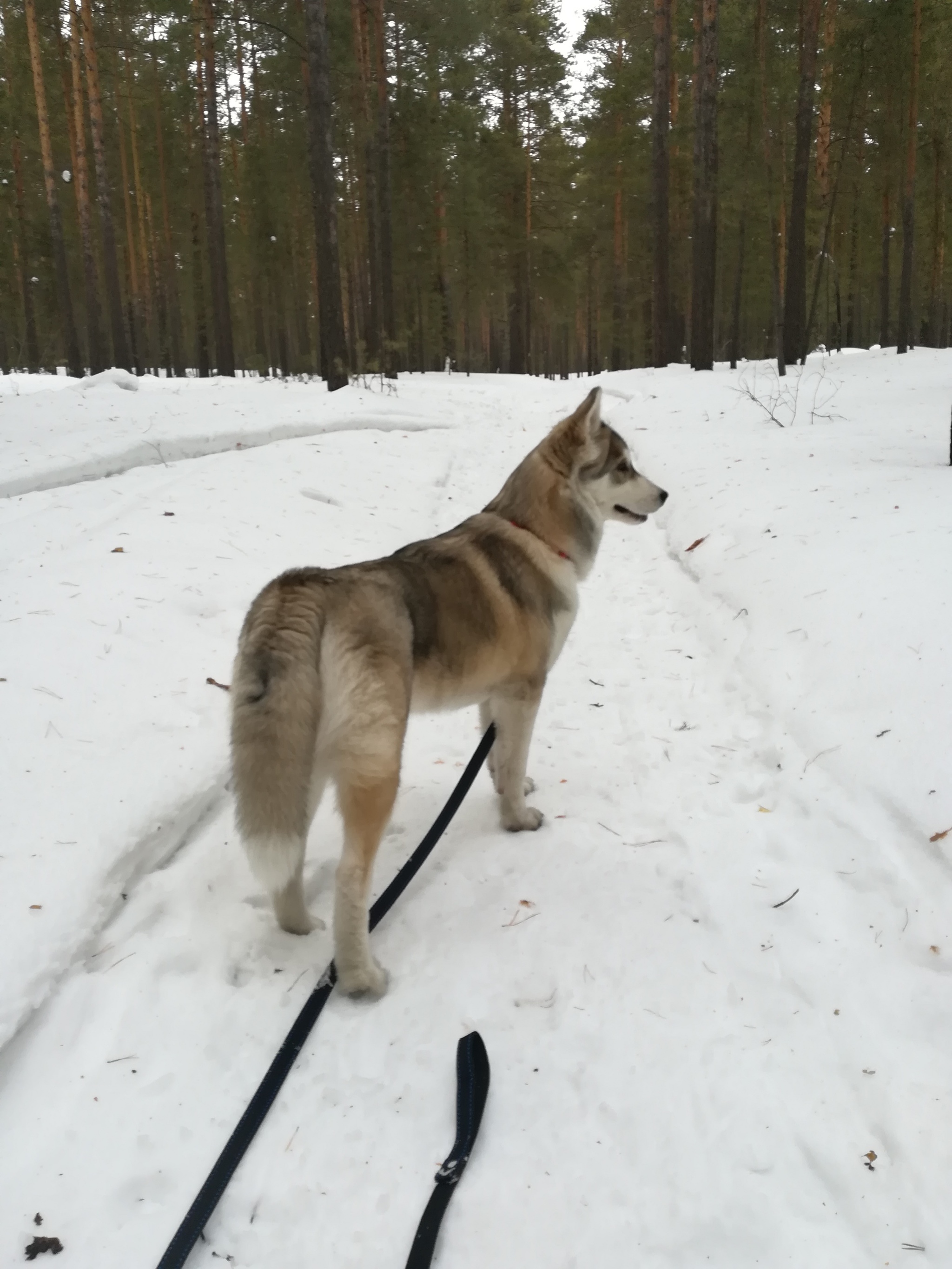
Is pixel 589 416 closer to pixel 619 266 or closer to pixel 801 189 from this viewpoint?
pixel 801 189

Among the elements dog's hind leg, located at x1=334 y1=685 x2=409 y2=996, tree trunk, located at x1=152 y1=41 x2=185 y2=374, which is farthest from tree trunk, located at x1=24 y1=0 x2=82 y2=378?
dog's hind leg, located at x1=334 y1=685 x2=409 y2=996

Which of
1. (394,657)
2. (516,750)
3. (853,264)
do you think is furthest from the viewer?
(853,264)

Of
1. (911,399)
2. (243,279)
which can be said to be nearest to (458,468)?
(911,399)

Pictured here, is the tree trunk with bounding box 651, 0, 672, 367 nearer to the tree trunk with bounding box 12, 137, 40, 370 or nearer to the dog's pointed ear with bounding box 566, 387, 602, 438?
the dog's pointed ear with bounding box 566, 387, 602, 438

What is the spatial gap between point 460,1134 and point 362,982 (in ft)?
2.10

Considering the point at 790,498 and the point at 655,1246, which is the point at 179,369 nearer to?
the point at 790,498

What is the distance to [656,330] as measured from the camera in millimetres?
22906

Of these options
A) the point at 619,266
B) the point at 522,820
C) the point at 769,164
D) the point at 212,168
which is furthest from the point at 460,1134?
the point at 619,266

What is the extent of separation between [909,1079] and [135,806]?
2.98m

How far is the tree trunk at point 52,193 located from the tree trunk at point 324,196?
10.3m

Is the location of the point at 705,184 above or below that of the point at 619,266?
below

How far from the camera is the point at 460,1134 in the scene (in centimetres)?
201

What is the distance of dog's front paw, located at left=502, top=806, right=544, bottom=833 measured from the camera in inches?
140

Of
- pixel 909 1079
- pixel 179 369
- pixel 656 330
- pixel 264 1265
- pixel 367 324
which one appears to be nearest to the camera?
pixel 264 1265
